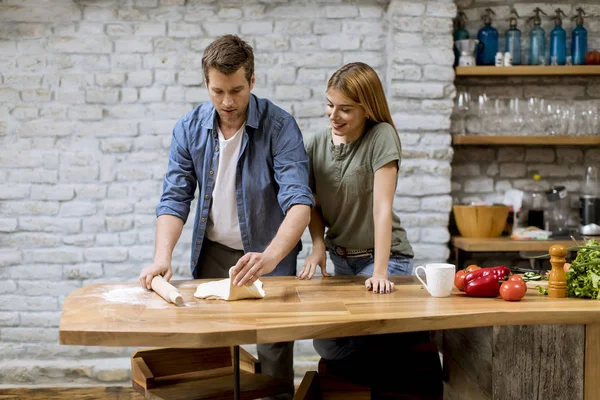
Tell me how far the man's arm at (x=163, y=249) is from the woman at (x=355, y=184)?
0.50 metres

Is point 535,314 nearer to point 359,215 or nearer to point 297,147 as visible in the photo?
point 359,215

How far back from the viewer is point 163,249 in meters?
2.49

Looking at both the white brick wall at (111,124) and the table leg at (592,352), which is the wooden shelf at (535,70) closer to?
the white brick wall at (111,124)

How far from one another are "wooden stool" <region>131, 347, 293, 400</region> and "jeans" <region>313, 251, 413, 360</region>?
0.80ft

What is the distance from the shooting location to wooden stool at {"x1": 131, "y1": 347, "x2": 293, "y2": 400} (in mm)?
2162

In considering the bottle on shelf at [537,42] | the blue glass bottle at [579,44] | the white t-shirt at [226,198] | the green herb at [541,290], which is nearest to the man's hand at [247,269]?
the white t-shirt at [226,198]

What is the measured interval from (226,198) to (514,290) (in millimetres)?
1138

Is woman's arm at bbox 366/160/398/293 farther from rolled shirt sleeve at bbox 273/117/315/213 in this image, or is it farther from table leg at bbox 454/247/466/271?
table leg at bbox 454/247/466/271

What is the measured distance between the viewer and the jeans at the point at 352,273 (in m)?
2.48

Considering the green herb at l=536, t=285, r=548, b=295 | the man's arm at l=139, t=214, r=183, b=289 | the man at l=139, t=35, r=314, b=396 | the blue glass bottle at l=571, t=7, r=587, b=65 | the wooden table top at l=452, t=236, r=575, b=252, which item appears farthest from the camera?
the blue glass bottle at l=571, t=7, r=587, b=65

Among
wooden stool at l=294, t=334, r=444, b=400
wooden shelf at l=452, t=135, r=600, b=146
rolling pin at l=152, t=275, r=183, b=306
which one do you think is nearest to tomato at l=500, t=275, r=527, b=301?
wooden stool at l=294, t=334, r=444, b=400

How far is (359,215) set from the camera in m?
2.72

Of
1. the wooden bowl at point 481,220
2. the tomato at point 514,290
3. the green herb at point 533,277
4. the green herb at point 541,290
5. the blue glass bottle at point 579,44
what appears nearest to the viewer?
the tomato at point 514,290

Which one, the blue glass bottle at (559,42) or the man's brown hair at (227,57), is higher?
the blue glass bottle at (559,42)
